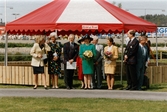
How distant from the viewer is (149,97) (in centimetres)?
1290

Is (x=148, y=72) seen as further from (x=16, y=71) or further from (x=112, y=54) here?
(x=16, y=71)

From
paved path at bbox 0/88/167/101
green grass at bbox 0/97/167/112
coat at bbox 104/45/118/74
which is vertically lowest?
green grass at bbox 0/97/167/112

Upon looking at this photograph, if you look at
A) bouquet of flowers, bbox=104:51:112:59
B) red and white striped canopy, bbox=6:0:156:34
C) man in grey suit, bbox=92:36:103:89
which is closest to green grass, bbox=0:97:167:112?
bouquet of flowers, bbox=104:51:112:59

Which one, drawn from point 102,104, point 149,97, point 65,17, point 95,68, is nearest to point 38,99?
point 102,104

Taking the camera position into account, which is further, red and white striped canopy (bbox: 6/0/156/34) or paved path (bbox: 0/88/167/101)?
red and white striped canopy (bbox: 6/0/156/34)

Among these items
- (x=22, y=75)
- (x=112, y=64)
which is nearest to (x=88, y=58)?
(x=112, y=64)

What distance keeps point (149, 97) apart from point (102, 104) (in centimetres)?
203

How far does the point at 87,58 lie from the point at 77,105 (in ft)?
13.4

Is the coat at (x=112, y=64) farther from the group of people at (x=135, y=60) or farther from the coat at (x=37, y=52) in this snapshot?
the coat at (x=37, y=52)

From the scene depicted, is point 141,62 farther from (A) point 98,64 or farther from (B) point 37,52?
(B) point 37,52

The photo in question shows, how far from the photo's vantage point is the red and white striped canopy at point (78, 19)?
53.1 feet

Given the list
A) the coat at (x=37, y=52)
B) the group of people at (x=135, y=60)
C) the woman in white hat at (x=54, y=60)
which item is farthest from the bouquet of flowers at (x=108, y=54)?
the coat at (x=37, y=52)

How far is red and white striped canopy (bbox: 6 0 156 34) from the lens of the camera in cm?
1619

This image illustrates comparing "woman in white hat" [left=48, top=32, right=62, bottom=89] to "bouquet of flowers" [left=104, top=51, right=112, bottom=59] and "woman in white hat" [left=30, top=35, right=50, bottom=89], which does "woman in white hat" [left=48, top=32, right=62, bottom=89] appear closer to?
"woman in white hat" [left=30, top=35, right=50, bottom=89]
